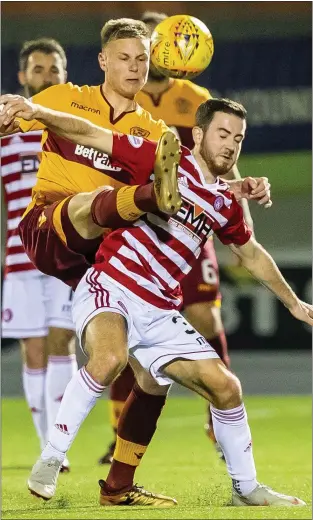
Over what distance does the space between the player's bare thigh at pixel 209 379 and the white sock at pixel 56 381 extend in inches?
80.1

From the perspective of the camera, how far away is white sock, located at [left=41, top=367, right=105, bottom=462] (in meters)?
4.86

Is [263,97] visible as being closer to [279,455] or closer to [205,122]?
[279,455]

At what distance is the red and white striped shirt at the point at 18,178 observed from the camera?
7.42 m

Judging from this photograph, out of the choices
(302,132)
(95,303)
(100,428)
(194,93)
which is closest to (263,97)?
(302,132)

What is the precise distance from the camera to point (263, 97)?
13.4 m

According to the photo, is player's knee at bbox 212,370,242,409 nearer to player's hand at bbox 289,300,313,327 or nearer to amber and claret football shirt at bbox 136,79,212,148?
player's hand at bbox 289,300,313,327

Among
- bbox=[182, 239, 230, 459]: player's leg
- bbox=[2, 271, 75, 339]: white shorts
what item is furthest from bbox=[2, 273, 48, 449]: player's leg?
bbox=[182, 239, 230, 459]: player's leg

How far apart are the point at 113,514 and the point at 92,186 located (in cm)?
176

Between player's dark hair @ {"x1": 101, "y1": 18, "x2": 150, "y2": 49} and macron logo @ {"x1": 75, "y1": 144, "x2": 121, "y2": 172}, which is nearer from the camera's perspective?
player's dark hair @ {"x1": 101, "y1": 18, "x2": 150, "y2": 49}

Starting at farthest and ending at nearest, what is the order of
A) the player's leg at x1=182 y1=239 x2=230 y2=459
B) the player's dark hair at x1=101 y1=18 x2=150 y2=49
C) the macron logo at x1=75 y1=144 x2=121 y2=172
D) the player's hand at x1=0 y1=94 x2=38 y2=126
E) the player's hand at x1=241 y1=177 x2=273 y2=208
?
the player's leg at x1=182 y1=239 x2=230 y2=459, the macron logo at x1=75 y1=144 x2=121 y2=172, the player's dark hair at x1=101 y1=18 x2=150 y2=49, the player's hand at x1=241 y1=177 x2=273 y2=208, the player's hand at x1=0 y1=94 x2=38 y2=126

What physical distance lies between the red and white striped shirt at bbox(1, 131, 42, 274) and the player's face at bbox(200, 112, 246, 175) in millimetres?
2298

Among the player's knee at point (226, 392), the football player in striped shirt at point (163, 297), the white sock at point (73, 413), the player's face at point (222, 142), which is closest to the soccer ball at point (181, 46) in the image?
the football player in striped shirt at point (163, 297)

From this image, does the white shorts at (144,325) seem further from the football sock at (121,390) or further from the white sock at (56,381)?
the white sock at (56,381)

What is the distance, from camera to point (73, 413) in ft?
16.0
